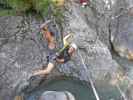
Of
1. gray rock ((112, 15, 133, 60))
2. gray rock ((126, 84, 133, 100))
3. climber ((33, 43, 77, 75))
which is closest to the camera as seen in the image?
climber ((33, 43, 77, 75))

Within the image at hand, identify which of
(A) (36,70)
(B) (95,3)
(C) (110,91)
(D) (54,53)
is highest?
(B) (95,3)

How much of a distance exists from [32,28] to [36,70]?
1.82m

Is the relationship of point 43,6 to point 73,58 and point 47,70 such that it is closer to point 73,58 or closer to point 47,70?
point 73,58

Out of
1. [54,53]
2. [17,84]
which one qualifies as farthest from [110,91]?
[17,84]

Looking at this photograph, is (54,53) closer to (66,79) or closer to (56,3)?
(66,79)

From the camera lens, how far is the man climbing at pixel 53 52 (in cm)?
1000

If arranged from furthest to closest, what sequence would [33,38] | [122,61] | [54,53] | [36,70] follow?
1. [122,61]
2. [33,38]
3. [36,70]
4. [54,53]

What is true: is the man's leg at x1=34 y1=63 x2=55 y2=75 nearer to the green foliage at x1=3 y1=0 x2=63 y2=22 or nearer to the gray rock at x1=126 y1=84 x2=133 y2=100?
the green foliage at x1=3 y1=0 x2=63 y2=22

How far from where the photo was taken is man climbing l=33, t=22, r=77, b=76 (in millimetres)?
10000

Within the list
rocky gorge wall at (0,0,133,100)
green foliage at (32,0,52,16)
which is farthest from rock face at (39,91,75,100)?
green foliage at (32,0,52,16)

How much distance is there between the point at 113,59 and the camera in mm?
12617

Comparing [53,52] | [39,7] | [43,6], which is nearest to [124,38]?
[43,6]

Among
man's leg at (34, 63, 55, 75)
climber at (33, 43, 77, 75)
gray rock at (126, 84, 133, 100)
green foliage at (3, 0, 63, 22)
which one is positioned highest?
green foliage at (3, 0, 63, 22)

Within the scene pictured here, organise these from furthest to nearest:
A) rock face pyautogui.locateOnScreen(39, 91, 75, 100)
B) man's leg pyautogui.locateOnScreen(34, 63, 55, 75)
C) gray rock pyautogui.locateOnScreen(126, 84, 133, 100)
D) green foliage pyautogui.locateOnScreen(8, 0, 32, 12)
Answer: green foliage pyautogui.locateOnScreen(8, 0, 32, 12)
gray rock pyautogui.locateOnScreen(126, 84, 133, 100)
man's leg pyautogui.locateOnScreen(34, 63, 55, 75)
rock face pyautogui.locateOnScreen(39, 91, 75, 100)
